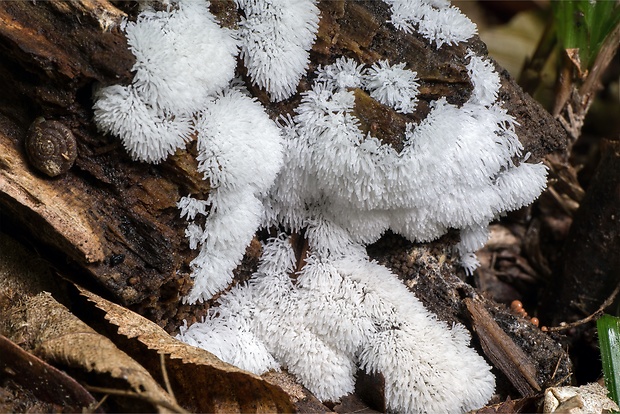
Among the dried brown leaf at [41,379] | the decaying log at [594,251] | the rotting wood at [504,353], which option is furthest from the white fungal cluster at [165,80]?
the decaying log at [594,251]

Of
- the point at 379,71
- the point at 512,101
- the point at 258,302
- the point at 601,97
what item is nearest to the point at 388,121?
the point at 379,71

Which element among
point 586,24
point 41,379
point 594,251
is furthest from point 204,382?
point 586,24

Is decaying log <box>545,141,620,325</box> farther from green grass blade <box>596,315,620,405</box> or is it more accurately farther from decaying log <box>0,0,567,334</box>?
decaying log <box>0,0,567,334</box>

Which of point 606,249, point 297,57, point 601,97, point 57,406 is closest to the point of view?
point 57,406

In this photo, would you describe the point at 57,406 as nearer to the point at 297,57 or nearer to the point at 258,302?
the point at 258,302

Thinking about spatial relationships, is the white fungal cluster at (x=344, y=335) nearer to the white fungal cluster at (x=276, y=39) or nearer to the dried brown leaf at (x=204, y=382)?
the dried brown leaf at (x=204, y=382)

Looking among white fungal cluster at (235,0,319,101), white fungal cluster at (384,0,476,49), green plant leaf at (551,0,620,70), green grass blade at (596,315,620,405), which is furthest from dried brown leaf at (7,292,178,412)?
green plant leaf at (551,0,620,70)
